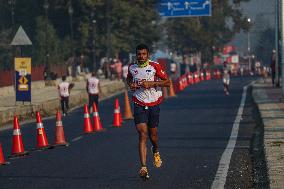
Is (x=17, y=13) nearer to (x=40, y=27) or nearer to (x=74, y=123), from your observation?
(x=40, y=27)

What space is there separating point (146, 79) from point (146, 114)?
1.49ft

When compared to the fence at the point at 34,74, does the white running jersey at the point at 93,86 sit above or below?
above

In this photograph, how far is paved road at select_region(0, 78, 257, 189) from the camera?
13.1 meters

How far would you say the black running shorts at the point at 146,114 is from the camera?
1353cm

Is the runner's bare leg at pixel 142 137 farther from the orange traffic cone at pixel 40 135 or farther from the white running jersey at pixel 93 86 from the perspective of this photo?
the white running jersey at pixel 93 86

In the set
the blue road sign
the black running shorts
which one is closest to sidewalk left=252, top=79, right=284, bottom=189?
the black running shorts

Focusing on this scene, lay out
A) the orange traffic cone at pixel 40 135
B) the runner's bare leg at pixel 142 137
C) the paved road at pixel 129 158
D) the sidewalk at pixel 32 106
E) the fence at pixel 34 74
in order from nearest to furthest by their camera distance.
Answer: the paved road at pixel 129 158
the runner's bare leg at pixel 142 137
the orange traffic cone at pixel 40 135
the sidewalk at pixel 32 106
the fence at pixel 34 74

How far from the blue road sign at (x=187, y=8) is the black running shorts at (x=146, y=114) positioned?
50.0 meters

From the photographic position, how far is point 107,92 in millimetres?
54688

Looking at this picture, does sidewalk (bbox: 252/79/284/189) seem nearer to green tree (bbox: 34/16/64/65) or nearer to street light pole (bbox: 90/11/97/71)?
green tree (bbox: 34/16/64/65)

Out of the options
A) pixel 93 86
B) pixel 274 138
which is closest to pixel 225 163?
pixel 274 138

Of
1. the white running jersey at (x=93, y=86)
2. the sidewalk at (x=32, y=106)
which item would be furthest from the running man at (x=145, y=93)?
the white running jersey at (x=93, y=86)

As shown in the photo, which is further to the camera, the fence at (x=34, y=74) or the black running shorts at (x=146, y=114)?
the fence at (x=34, y=74)

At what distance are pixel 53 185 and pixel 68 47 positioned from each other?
216ft
